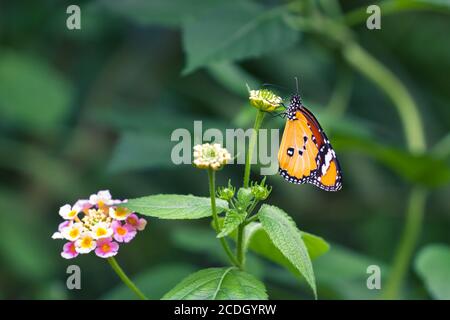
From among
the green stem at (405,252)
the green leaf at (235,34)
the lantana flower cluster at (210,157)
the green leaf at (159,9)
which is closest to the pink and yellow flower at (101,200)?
the lantana flower cluster at (210,157)

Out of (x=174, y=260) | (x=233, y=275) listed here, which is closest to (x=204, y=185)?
(x=174, y=260)

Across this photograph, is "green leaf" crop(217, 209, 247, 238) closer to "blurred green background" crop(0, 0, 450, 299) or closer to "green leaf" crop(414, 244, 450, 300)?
"green leaf" crop(414, 244, 450, 300)

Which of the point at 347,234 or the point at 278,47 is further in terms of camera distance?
the point at 347,234

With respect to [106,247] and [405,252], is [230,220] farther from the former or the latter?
[405,252]

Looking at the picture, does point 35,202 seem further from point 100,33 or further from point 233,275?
point 233,275

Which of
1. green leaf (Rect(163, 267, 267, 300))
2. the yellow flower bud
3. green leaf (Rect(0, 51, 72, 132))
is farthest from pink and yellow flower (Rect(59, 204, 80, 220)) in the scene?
green leaf (Rect(0, 51, 72, 132))

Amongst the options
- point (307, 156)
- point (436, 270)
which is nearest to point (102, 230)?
point (307, 156)

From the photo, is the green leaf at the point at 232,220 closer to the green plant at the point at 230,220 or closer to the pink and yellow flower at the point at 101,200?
the green plant at the point at 230,220
